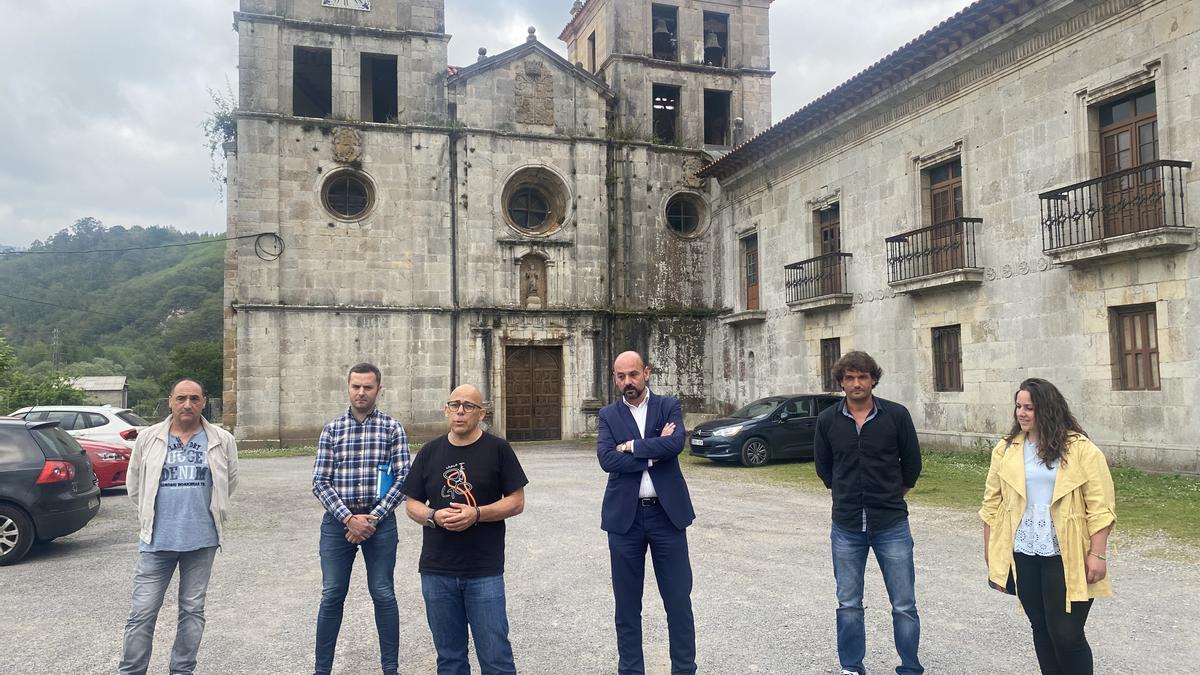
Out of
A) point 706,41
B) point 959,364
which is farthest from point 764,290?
point 706,41

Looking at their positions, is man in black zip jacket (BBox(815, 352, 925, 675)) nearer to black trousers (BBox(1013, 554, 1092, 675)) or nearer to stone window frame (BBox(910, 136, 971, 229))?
black trousers (BBox(1013, 554, 1092, 675))

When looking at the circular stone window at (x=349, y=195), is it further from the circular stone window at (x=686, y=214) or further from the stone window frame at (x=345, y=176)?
the circular stone window at (x=686, y=214)

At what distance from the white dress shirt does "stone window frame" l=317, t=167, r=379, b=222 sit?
2006 cm

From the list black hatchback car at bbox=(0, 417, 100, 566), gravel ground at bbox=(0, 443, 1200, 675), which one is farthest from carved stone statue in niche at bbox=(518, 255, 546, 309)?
black hatchback car at bbox=(0, 417, 100, 566)

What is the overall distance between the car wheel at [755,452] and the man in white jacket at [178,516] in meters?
12.6

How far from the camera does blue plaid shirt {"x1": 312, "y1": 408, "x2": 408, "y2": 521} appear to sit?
4758 millimetres

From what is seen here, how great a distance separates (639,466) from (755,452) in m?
12.4

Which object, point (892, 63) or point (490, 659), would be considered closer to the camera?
point (490, 659)

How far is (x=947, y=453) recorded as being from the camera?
16688 millimetres

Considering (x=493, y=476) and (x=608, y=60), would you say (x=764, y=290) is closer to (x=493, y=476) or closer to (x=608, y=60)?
(x=608, y=60)

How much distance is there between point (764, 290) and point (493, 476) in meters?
20.5

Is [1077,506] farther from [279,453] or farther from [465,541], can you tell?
[279,453]

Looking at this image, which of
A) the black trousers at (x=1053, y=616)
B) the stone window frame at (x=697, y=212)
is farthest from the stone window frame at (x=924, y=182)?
the black trousers at (x=1053, y=616)

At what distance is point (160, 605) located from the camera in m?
4.64
